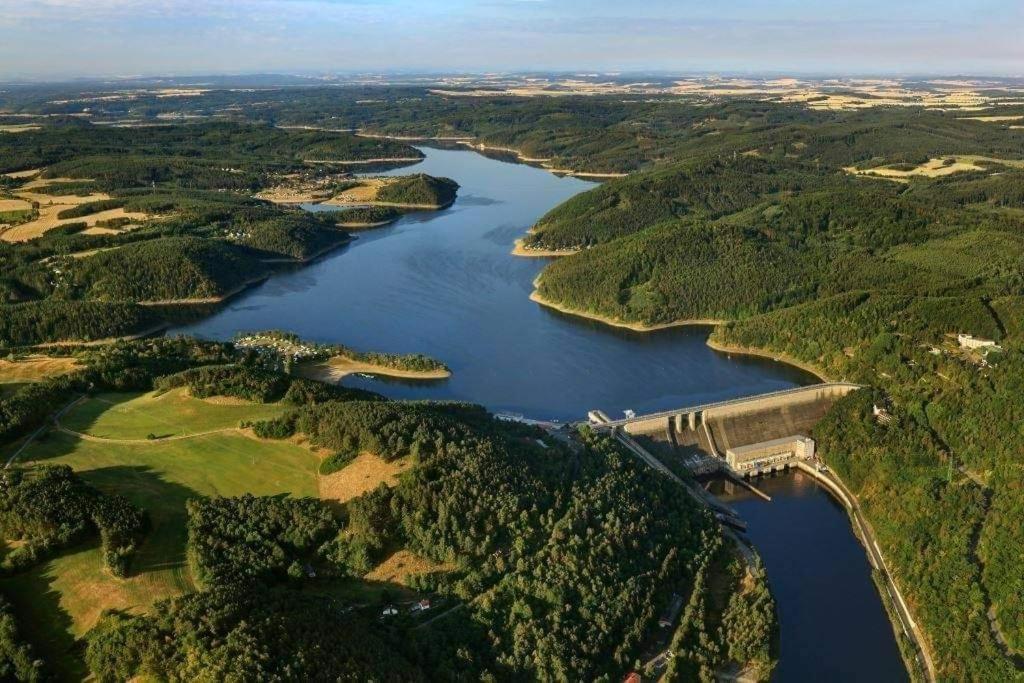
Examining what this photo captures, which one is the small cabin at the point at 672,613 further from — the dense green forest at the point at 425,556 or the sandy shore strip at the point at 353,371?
the sandy shore strip at the point at 353,371

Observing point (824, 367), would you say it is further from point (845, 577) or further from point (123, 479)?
point (123, 479)

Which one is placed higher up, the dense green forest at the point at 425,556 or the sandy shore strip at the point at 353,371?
the dense green forest at the point at 425,556

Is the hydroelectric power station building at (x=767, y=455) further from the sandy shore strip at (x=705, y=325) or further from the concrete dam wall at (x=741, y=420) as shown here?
the sandy shore strip at (x=705, y=325)

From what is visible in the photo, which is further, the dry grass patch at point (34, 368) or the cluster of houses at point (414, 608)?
the dry grass patch at point (34, 368)

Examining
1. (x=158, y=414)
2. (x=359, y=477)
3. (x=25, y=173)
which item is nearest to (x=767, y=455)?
(x=359, y=477)

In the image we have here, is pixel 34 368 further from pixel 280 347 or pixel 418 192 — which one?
pixel 418 192

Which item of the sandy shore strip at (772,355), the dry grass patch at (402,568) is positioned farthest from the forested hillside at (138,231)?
the sandy shore strip at (772,355)

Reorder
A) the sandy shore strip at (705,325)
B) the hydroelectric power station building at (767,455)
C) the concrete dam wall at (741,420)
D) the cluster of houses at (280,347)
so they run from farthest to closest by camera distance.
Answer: the cluster of houses at (280,347), the sandy shore strip at (705,325), the concrete dam wall at (741,420), the hydroelectric power station building at (767,455)

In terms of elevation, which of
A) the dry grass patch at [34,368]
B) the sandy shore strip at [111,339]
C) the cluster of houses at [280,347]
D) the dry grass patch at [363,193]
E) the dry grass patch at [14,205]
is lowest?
the sandy shore strip at [111,339]

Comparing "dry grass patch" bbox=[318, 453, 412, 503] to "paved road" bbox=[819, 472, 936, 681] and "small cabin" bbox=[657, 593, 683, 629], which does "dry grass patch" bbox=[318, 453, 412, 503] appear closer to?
"small cabin" bbox=[657, 593, 683, 629]

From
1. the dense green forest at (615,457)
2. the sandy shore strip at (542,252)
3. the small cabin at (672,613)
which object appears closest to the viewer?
the dense green forest at (615,457)
